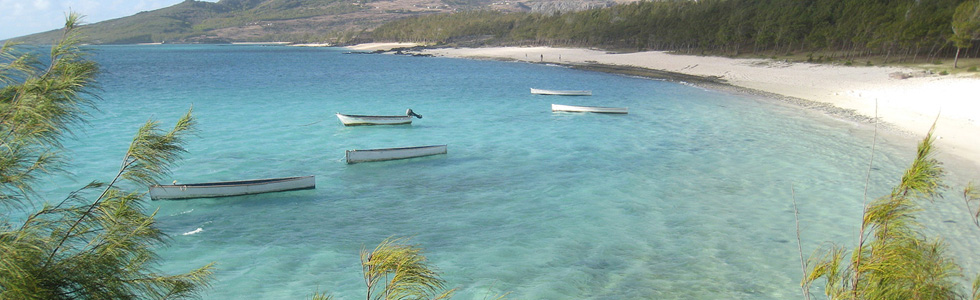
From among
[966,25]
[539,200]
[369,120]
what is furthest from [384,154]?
[966,25]

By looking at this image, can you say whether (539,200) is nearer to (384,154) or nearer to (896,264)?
(384,154)

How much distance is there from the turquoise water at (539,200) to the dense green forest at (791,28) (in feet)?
110

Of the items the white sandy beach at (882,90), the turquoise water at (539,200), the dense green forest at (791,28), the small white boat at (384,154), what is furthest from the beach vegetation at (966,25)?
the small white boat at (384,154)

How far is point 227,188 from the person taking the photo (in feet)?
62.2

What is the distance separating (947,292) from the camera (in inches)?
226

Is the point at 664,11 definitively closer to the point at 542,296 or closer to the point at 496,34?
the point at 496,34

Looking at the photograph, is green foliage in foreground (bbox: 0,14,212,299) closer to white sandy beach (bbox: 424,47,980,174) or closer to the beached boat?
white sandy beach (bbox: 424,47,980,174)

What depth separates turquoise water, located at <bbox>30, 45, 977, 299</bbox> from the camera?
Result: 13.7m

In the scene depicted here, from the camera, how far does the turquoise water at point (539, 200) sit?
13.7 meters

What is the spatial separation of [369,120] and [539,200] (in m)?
16.9

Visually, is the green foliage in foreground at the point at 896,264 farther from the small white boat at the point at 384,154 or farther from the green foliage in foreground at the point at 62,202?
the small white boat at the point at 384,154

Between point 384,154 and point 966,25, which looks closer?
point 384,154

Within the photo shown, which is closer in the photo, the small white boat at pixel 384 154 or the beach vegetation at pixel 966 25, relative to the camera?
the small white boat at pixel 384 154

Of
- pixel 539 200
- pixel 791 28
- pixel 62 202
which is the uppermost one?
pixel 62 202
